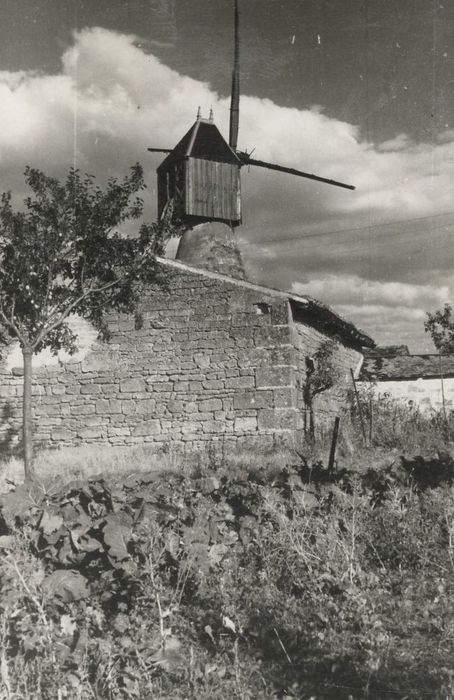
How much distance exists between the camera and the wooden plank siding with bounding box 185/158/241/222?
60.2ft

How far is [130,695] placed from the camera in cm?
292

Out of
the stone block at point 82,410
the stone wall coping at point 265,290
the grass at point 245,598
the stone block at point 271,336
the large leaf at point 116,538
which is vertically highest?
the stone wall coping at point 265,290

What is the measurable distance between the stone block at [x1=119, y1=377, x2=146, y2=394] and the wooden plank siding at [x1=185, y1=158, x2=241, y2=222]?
6.91m

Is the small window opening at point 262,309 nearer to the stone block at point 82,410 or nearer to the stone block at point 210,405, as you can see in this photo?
the stone block at point 210,405

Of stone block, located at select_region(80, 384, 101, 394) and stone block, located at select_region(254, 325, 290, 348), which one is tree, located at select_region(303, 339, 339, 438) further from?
stone block, located at select_region(80, 384, 101, 394)

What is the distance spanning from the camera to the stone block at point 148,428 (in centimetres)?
1285

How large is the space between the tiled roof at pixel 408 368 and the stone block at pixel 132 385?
9.69 metres

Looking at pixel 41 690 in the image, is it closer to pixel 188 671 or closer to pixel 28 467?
pixel 188 671

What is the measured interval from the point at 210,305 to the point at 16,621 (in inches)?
383

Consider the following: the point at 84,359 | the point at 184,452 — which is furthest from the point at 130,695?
the point at 84,359

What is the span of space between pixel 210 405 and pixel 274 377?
4.82 ft

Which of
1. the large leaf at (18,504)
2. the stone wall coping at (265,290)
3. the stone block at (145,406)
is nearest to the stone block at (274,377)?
the stone wall coping at (265,290)

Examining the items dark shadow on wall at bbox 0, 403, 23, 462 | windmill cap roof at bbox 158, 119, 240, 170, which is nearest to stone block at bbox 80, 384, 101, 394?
dark shadow on wall at bbox 0, 403, 23, 462

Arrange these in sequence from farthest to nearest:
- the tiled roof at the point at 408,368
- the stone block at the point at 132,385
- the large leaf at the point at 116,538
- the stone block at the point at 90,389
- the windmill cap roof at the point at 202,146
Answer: the tiled roof at the point at 408,368 < the windmill cap roof at the point at 202,146 < the stone block at the point at 90,389 < the stone block at the point at 132,385 < the large leaf at the point at 116,538
